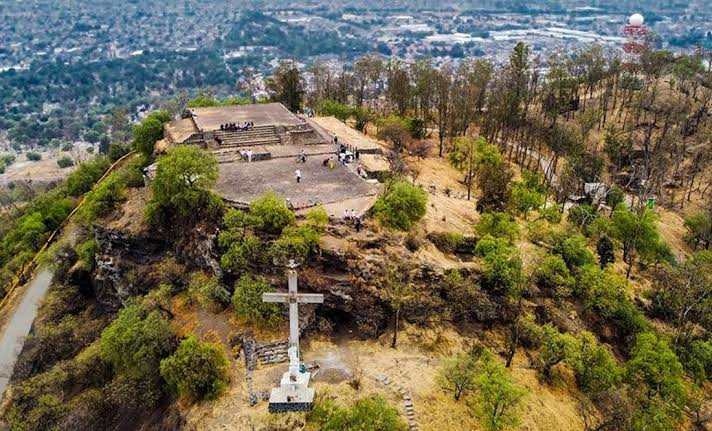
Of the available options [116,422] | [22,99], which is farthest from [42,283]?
[22,99]

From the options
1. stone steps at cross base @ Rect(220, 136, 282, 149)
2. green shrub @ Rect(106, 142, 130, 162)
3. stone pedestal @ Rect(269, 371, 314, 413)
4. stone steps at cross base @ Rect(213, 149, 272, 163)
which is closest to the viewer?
stone pedestal @ Rect(269, 371, 314, 413)

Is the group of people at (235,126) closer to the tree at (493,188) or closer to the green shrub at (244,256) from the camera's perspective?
the tree at (493,188)

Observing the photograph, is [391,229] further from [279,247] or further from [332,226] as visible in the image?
[279,247]

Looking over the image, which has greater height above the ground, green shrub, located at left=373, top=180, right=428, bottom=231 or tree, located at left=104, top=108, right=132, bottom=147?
green shrub, located at left=373, top=180, right=428, bottom=231

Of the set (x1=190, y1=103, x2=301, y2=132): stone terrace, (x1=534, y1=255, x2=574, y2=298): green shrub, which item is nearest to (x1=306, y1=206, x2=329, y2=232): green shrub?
(x1=534, y1=255, x2=574, y2=298): green shrub

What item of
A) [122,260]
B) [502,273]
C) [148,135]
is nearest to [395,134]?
[148,135]

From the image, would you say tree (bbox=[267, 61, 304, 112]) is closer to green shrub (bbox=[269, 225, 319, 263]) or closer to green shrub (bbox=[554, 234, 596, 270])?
green shrub (bbox=[269, 225, 319, 263])
